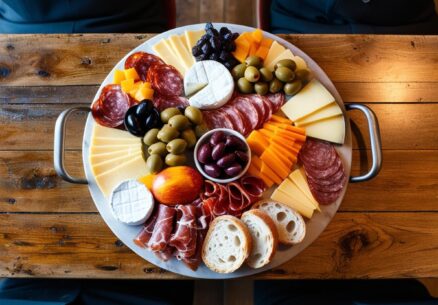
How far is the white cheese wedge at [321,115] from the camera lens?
1.07 metres

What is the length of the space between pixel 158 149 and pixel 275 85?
375 mm

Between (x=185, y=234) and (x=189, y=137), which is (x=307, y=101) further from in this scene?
(x=185, y=234)

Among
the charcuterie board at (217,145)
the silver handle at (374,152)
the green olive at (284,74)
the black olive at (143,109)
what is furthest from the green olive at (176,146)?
the silver handle at (374,152)

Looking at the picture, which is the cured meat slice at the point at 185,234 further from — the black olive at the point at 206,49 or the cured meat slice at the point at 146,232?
the black olive at the point at 206,49

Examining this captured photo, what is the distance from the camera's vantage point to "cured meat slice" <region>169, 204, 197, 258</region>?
95 cm

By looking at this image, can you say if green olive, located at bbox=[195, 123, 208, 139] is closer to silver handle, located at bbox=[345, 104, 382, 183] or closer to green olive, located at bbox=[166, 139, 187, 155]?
green olive, located at bbox=[166, 139, 187, 155]

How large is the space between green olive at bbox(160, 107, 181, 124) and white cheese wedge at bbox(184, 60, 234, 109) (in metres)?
0.06

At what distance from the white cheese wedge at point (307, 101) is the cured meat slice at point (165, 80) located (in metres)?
0.31

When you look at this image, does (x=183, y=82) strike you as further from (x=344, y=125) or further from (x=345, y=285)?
(x=345, y=285)

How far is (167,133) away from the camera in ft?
3.24

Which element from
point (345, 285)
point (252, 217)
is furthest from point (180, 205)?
point (345, 285)

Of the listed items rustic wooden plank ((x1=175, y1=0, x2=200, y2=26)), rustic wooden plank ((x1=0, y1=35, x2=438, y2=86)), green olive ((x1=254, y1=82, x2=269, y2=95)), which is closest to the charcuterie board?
green olive ((x1=254, y1=82, x2=269, y2=95))

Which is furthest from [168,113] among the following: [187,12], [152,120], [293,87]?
[187,12]

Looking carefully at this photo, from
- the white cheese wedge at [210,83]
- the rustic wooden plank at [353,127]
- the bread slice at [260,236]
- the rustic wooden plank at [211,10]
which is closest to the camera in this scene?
the bread slice at [260,236]
